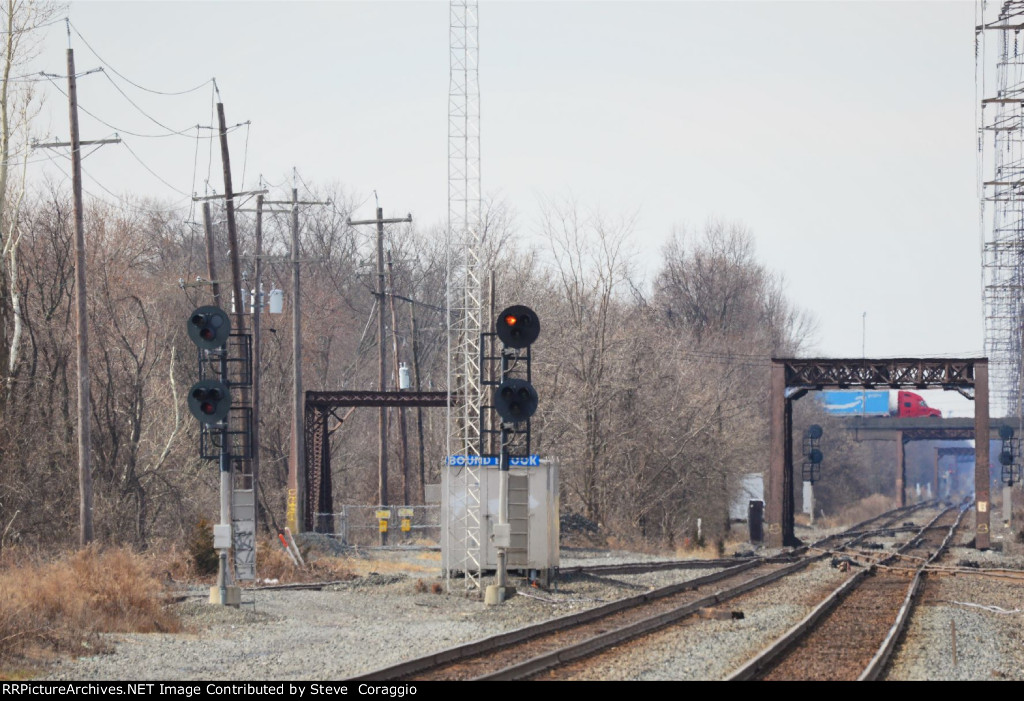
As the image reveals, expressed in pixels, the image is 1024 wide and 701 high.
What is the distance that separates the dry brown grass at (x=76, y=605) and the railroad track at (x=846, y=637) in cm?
825

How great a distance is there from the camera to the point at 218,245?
7450cm

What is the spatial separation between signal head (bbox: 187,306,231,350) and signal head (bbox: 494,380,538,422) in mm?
4708

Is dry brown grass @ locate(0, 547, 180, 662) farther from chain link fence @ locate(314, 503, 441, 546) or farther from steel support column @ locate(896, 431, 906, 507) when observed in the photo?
steel support column @ locate(896, 431, 906, 507)

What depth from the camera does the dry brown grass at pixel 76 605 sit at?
15.3 metres

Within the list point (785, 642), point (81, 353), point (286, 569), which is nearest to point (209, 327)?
point (81, 353)

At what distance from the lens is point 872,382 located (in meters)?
47.0

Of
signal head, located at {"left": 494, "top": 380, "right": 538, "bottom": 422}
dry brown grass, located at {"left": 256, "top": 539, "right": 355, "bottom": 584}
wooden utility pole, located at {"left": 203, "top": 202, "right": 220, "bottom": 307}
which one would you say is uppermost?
wooden utility pole, located at {"left": 203, "top": 202, "right": 220, "bottom": 307}

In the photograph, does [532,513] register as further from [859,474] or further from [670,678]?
[859,474]

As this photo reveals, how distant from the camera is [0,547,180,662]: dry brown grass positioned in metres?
15.3

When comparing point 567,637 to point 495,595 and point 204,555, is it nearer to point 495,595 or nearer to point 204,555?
point 495,595

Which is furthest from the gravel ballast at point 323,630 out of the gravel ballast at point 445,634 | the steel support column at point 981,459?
the steel support column at point 981,459

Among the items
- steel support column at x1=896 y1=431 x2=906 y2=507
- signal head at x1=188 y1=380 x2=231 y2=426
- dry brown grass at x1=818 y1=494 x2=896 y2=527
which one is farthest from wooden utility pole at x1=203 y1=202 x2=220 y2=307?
steel support column at x1=896 y1=431 x2=906 y2=507

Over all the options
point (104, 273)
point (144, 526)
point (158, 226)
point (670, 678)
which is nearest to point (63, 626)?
point (670, 678)
